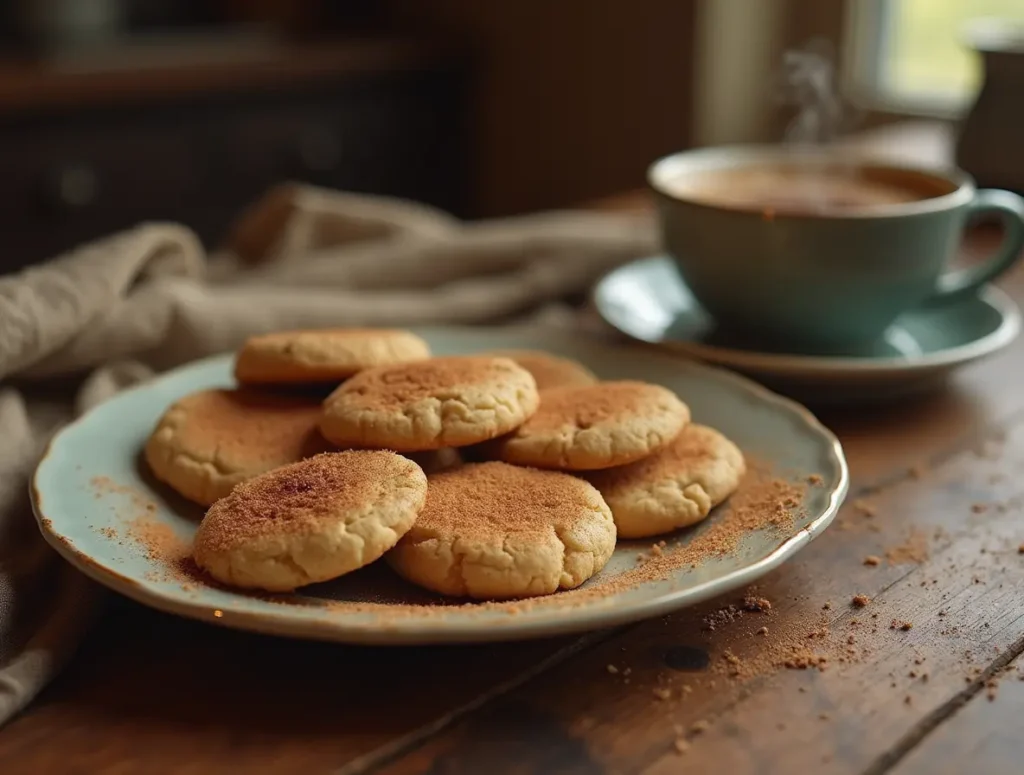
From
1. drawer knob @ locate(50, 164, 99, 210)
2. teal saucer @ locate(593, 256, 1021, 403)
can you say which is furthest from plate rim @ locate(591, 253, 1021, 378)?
drawer knob @ locate(50, 164, 99, 210)

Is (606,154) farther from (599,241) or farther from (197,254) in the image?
(197,254)

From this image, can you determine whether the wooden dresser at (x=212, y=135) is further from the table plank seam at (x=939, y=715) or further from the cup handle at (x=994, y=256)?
the table plank seam at (x=939, y=715)

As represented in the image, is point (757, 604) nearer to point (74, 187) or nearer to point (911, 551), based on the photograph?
point (911, 551)

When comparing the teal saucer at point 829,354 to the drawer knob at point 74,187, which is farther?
the drawer knob at point 74,187

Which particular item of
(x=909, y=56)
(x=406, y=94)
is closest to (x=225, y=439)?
(x=909, y=56)

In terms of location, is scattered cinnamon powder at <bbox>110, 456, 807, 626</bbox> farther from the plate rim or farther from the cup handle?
the cup handle

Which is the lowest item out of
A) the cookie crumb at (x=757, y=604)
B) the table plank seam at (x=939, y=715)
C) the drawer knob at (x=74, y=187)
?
the drawer knob at (x=74, y=187)

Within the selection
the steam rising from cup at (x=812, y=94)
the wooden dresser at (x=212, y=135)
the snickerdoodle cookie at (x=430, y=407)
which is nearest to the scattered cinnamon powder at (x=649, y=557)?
the snickerdoodle cookie at (x=430, y=407)

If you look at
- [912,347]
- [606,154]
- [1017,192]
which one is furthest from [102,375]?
[606,154]

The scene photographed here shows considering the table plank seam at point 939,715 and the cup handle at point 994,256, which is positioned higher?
the cup handle at point 994,256
